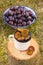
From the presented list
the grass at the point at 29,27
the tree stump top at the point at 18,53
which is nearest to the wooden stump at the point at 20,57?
the tree stump top at the point at 18,53

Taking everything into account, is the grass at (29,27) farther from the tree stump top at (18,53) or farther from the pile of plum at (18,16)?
the tree stump top at (18,53)

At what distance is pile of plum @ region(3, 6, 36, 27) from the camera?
207 centimetres

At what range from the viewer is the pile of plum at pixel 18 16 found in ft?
6.81

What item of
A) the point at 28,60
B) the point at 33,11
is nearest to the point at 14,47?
the point at 28,60

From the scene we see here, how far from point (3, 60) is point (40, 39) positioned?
0.39m

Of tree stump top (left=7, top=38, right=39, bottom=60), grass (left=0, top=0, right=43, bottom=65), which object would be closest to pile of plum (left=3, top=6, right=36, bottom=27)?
grass (left=0, top=0, right=43, bottom=65)

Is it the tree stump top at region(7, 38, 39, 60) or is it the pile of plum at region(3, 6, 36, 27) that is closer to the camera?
the tree stump top at region(7, 38, 39, 60)

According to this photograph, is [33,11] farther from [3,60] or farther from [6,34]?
[3,60]

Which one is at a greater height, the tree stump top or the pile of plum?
the pile of plum

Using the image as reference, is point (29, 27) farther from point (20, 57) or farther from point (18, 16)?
point (20, 57)

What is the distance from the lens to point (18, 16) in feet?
6.93

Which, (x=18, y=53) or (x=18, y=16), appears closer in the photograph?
(x=18, y=53)

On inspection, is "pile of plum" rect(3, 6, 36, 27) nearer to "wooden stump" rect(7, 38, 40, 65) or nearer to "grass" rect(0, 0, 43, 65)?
"grass" rect(0, 0, 43, 65)

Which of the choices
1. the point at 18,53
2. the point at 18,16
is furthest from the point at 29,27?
the point at 18,53
